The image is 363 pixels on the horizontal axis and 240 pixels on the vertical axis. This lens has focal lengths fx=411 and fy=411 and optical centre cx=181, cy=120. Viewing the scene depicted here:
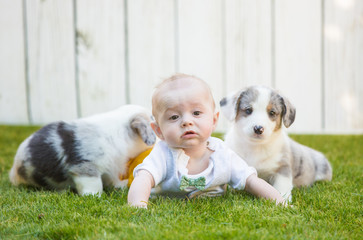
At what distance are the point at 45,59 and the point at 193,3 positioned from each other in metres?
2.77

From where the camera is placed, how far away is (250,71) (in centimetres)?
727

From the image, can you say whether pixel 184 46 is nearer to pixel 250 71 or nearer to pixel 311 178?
pixel 250 71

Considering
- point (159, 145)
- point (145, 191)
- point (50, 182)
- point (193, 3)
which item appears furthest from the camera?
point (193, 3)

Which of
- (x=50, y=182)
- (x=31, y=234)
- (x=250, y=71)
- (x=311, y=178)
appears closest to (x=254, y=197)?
(x=311, y=178)

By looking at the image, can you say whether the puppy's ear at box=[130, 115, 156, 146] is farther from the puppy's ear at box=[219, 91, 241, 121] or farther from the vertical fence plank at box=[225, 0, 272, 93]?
the vertical fence plank at box=[225, 0, 272, 93]

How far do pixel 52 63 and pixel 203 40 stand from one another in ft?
8.78

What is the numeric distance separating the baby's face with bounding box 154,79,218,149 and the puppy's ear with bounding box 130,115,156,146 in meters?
0.57

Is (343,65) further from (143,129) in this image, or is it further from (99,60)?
(143,129)

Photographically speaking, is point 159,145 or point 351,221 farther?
point 159,145

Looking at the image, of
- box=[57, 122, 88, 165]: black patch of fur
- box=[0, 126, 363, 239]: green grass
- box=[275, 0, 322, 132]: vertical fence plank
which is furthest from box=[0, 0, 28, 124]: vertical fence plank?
box=[275, 0, 322, 132]: vertical fence plank

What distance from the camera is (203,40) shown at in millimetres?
7211

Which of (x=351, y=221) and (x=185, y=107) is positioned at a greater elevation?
(x=185, y=107)

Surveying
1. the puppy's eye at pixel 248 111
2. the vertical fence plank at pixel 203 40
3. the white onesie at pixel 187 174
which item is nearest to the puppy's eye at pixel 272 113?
the puppy's eye at pixel 248 111

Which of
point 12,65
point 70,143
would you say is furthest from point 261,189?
point 12,65
